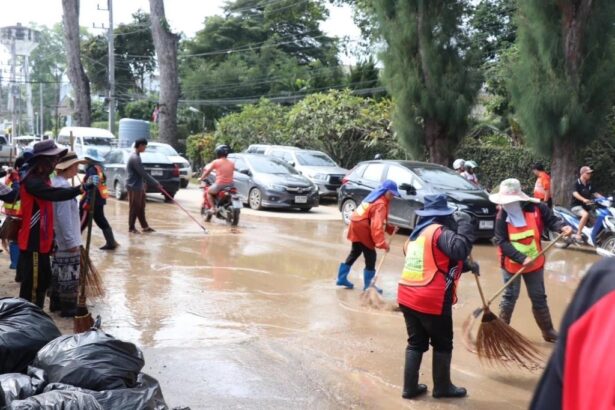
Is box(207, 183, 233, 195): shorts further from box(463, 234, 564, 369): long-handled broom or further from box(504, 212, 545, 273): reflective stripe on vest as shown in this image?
→ box(463, 234, 564, 369): long-handled broom

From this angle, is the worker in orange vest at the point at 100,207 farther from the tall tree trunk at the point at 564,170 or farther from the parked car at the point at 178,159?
the parked car at the point at 178,159

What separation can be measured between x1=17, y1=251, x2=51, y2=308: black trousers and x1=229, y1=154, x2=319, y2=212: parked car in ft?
35.4

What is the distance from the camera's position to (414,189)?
42.5 ft

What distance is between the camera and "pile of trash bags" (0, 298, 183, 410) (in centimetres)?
322

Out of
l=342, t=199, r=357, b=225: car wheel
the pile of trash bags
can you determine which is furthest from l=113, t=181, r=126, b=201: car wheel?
the pile of trash bags

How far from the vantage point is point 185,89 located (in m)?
44.1

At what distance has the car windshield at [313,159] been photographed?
66.5ft

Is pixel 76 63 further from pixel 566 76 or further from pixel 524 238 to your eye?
pixel 524 238

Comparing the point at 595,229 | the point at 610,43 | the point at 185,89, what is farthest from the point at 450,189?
the point at 185,89

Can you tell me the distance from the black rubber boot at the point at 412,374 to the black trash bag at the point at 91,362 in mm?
1961

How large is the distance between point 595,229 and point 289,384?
27.1 feet

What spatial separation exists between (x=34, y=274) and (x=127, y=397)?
114 inches

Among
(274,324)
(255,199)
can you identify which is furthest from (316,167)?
(274,324)

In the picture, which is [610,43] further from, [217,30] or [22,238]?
[217,30]
